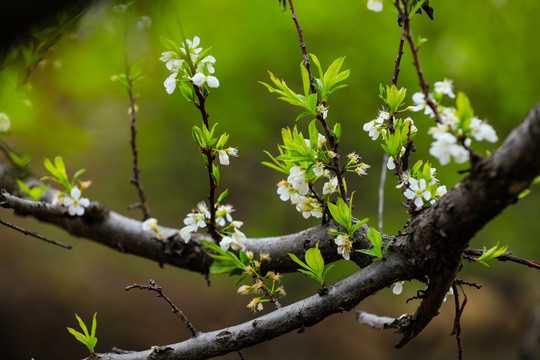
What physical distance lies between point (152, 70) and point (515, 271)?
4.57m

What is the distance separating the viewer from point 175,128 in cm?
407

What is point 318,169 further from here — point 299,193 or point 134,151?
point 134,151

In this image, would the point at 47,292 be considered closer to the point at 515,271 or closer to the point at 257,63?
the point at 257,63

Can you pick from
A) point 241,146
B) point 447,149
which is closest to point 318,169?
point 447,149

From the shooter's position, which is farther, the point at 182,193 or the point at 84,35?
the point at 182,193

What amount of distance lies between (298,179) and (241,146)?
266 centimetres

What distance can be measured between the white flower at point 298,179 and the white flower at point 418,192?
247 millimetres

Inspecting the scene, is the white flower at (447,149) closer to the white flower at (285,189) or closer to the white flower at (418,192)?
the white flower at (418,192)

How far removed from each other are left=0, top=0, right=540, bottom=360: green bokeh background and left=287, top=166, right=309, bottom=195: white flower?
826 mm

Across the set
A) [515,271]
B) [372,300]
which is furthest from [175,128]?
[515,271]

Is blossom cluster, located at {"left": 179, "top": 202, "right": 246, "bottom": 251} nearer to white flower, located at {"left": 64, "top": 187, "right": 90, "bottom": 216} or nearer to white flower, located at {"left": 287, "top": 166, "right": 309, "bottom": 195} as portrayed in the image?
white flower, located at {"left": 287, "top": 166, "right": 309, "bottom": 195}

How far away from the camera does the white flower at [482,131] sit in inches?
31.4

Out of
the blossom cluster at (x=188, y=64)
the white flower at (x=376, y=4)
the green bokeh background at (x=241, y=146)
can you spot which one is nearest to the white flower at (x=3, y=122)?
the green bokeh background at (x=241, y=146)

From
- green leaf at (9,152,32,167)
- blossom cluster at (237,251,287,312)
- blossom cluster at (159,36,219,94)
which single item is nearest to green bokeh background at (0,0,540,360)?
green leaf at (9,152,32,167)
